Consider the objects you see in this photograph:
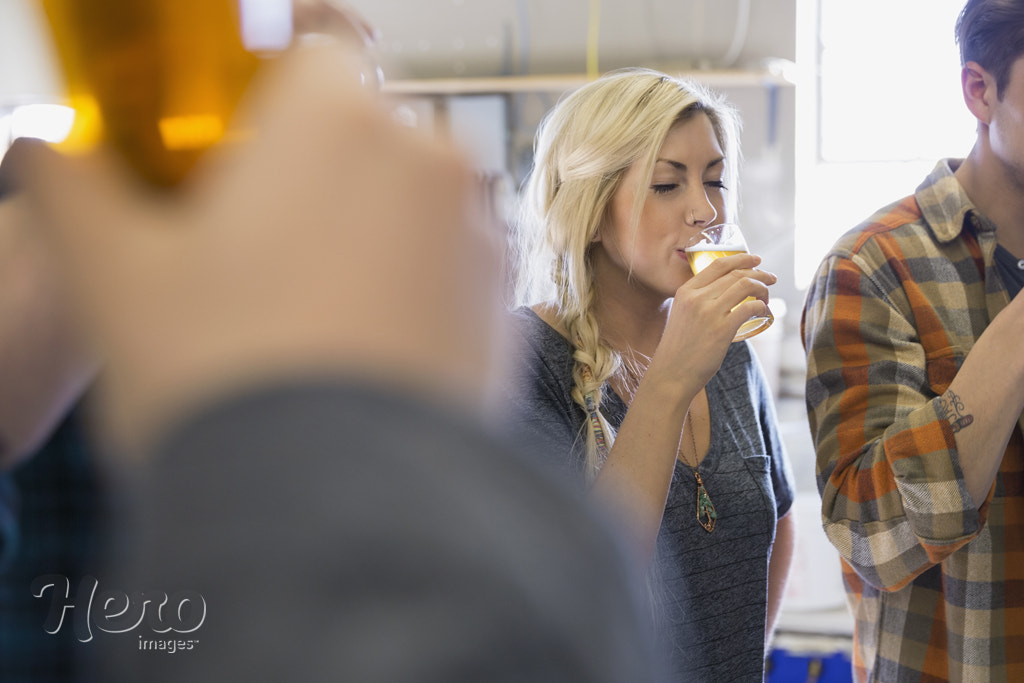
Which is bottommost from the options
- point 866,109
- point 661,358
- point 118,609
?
point 118,609

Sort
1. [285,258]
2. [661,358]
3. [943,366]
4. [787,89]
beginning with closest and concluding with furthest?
[285,258] → [661,358] → [943,366] → [787,89]

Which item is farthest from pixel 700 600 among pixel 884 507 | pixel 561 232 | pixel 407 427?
pixel 407 427

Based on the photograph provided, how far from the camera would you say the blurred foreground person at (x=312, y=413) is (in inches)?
5.8

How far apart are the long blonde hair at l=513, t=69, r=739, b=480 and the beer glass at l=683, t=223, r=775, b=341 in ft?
0.27

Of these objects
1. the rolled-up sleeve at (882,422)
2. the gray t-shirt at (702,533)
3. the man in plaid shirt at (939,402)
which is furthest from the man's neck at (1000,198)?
the gray t-shirt at (702,533)

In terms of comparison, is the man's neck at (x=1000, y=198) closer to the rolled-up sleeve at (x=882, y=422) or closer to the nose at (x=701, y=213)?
the rolled-up sleeve at (x=882, y=422)

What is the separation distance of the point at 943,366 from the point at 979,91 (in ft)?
1.15

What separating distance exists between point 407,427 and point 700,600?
823 millimetres

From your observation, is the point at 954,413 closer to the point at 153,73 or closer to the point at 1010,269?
the point at 1010,269

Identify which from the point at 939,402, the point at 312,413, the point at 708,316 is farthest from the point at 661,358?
the point at 312,413

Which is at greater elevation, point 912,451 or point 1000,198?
point 1000,198

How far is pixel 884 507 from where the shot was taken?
0.87 metres

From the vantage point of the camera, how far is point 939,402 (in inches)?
33.4

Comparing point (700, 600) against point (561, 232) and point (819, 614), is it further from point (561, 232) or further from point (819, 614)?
point (819, 614)
